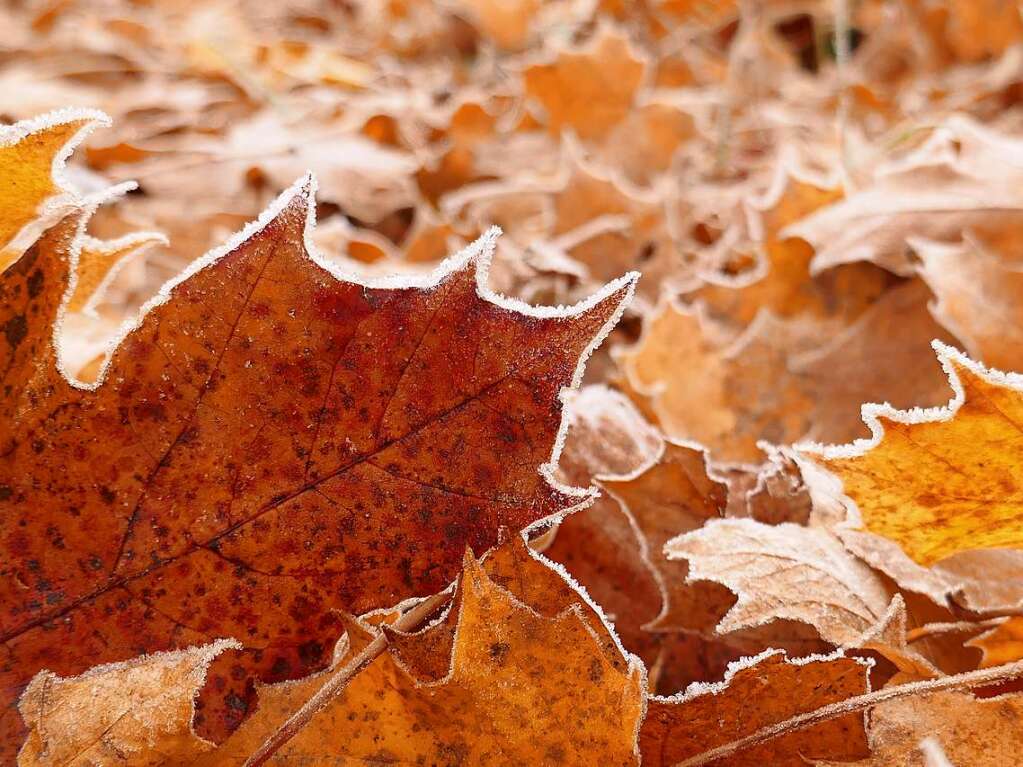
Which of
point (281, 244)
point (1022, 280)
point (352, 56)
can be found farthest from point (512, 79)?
point (281, 244)

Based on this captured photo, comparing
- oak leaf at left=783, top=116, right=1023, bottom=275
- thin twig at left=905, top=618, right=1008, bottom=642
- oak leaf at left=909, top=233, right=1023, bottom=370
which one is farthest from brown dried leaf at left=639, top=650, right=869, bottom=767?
oak leaf at left=783, top=116, right=1023, bottom=275

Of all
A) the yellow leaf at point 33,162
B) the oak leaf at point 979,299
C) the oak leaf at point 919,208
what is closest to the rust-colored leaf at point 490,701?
the yellow leaf at point 33,162

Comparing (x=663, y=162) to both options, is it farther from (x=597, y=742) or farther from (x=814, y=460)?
(x=597, y=742)

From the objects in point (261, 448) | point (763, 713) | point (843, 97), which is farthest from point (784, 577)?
point (843, 97)

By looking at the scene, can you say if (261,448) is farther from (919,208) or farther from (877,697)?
(919,208)

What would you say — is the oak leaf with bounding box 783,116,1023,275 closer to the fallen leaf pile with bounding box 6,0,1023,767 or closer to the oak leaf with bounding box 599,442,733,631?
the fallen leaf pile with bounding box 6,0,1023,767
